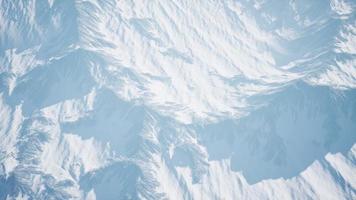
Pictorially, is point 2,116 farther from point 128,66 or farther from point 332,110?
point 332,110

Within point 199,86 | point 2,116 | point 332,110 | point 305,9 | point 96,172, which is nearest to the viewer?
point 96,172

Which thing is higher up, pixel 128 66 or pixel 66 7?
pixel 66 7

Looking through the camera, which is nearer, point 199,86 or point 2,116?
point 2,116

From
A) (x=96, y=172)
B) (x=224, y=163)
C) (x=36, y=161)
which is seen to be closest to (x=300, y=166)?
(x=224, y=163)

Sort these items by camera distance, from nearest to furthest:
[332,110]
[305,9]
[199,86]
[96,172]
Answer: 1. [96,172]
2. [332,110]
3. [199,86]
4. [305,9]

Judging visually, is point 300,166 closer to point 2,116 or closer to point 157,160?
point 157,160

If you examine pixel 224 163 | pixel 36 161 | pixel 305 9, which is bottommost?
pixel 36 161

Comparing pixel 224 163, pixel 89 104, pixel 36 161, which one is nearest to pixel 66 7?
pixel 89 104
